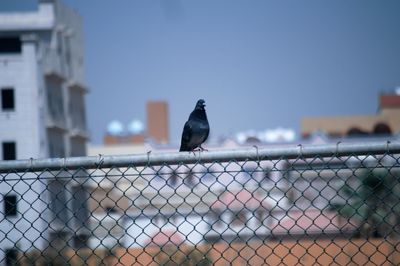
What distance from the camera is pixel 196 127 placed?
625cm

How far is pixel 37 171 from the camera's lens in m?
4.41

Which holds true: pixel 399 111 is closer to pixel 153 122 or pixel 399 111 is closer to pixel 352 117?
pixel 352 117

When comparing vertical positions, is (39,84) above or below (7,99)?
above

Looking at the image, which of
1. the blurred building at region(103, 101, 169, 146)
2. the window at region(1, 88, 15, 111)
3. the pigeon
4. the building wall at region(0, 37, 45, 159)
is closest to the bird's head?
the pigeon

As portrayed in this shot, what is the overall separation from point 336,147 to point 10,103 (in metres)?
41.8

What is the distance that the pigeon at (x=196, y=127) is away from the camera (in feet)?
20.4

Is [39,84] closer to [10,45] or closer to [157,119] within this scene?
[10,45]

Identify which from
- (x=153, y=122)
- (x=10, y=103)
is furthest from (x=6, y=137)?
(x=153, y=122)

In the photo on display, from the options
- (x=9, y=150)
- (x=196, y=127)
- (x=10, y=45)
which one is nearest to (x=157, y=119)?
(x=10, y=45)

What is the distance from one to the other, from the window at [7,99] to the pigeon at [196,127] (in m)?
38.9

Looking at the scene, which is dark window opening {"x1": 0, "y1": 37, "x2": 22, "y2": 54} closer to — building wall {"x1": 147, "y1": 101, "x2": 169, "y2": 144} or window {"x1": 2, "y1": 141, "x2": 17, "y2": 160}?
window {"x1": 2, "y1": 141, "x2": 17, "y2": 160}

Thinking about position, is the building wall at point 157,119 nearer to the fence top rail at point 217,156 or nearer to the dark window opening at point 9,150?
the dark window opening at point 9,150

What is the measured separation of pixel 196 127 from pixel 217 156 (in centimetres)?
192

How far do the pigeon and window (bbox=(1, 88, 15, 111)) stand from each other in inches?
1532
